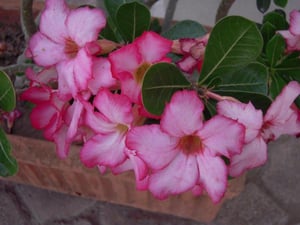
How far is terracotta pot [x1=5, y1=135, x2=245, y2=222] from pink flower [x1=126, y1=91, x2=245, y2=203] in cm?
47

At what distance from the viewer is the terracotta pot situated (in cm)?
107

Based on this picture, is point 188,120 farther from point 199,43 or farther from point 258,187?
point 258,187

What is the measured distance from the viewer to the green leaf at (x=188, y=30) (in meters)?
0.79

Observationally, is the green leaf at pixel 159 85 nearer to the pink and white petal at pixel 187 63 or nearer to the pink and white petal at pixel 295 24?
the pink and white petal at pixel 187 63

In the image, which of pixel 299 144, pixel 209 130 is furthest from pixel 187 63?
pixel 299 144

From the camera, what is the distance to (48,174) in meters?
1.27

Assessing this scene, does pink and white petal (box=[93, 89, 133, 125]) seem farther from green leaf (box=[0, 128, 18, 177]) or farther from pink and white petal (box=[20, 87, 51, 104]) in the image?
green leaf (box=[0, 128, 18, 177])

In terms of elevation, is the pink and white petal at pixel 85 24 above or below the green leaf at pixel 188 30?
above

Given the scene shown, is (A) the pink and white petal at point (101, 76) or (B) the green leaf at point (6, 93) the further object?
(B) the green leaf at point (6, 93)

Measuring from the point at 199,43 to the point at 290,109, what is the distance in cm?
16

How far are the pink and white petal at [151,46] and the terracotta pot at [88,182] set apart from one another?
0.53 meters

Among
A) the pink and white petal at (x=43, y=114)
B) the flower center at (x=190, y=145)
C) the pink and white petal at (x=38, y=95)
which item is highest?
the flower center at (x=190, y=145)

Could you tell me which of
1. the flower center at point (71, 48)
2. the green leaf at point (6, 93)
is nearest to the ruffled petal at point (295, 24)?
the flower center at point (71, 48)

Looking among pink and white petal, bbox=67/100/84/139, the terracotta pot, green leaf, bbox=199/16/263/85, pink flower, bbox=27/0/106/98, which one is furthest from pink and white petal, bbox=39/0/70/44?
the terracotta pot
